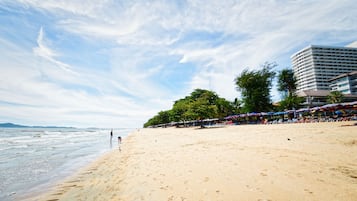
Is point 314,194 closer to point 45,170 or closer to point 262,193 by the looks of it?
point 262,193

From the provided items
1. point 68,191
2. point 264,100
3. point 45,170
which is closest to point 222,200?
point 68,191

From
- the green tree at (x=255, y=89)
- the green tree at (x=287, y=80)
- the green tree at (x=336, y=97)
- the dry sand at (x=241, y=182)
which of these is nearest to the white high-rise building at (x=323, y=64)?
the green tree at (x=336, y=97)

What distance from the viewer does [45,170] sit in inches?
452

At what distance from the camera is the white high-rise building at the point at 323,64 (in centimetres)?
14250

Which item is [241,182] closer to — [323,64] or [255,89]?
[255,89]

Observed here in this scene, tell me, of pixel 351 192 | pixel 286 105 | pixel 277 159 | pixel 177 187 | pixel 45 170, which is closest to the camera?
pixel 351 192

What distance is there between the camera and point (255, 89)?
59.2 meters

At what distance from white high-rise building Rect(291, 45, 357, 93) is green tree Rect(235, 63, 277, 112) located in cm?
9872

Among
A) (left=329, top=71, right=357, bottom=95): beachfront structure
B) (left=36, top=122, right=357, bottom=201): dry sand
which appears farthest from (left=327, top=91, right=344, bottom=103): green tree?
(left=36, top=122, right=357, bottom=201): dry sand

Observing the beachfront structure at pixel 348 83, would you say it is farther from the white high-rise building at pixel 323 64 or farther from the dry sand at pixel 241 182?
the dry sand at pixel 241 182

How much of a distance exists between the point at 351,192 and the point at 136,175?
707cm

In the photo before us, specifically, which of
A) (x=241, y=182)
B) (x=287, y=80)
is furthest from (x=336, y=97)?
(x=241, y=182)

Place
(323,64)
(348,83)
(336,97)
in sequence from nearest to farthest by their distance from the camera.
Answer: (336,97) < (348,83) < (323,64)

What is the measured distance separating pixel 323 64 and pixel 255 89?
12309 cm
